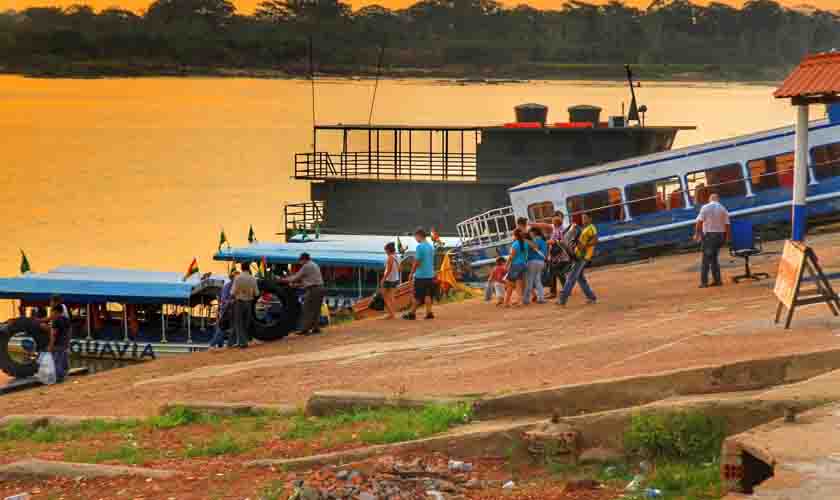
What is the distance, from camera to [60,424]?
15.7 meters

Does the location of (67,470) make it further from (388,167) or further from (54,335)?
(388,167)

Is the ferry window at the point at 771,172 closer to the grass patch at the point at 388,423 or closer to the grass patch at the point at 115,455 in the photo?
the grass patch at the point at 388,423

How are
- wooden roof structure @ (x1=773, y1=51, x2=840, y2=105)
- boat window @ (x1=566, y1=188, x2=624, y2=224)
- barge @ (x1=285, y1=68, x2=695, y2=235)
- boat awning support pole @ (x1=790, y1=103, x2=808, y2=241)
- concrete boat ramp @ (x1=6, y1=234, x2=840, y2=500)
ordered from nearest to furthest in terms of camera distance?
concrete boat ramp @ (x1=6, y1=234, x2=840, y2=500), wooden roof structure @ (x1=773, y1=51, x2=840, y2=105), boat awning support pole @ (x1=790, y1=103, x2=808, y2=241), boat window @ (x1=566, y1=188, x2=624, y2=224), barge @ (x1=285, y1=68, x2=695, y2=235)

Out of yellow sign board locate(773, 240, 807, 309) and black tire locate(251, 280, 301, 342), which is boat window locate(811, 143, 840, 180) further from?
yellow sign board locate(773, 240, 807, 309)

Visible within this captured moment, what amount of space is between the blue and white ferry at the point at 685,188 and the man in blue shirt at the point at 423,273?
25.4ft

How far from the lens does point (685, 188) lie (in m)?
29.8

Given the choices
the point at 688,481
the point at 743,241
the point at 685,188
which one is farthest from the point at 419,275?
the point at 688,481

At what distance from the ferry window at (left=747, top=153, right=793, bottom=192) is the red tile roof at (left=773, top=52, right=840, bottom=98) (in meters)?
13.6

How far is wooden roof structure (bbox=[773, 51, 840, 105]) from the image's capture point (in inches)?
600

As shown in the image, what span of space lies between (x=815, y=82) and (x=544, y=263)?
8571 millimetres

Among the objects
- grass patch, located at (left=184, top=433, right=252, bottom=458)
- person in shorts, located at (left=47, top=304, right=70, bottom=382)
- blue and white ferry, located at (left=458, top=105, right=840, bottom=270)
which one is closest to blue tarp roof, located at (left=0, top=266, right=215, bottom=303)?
blue and white ferry, located at (left=458, top=105, right=840, bottom=270)

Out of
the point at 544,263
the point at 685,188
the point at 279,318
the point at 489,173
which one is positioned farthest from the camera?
the point at 489,173

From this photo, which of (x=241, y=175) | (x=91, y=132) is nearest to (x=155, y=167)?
(x=241, y=175)

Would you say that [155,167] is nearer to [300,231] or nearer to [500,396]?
[300,231]
